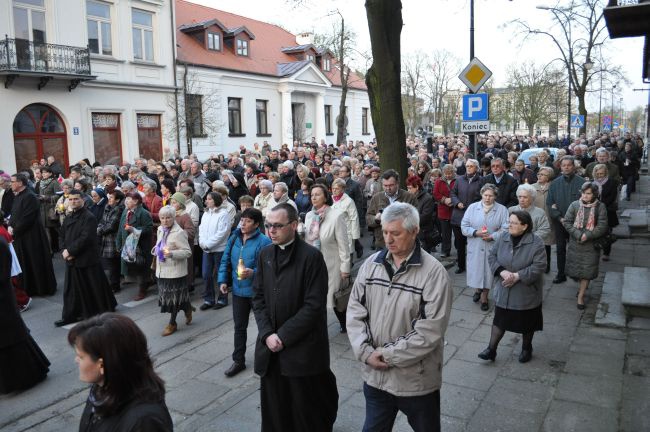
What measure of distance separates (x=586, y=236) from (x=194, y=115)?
2287 centimetres

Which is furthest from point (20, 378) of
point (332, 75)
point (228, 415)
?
point (332, 75)

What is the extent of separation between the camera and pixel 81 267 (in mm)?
7559

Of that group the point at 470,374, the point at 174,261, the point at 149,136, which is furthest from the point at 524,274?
the point at 149,136

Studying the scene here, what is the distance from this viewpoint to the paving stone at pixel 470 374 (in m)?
5.21

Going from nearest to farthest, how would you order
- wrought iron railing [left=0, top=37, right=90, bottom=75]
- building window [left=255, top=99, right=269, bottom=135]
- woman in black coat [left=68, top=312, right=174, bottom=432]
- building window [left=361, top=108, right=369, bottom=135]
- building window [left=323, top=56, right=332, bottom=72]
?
1. woman in black coat [left=68, top=312, right=174, bottom=432]
2. wrought iron railing [left=0, top=37, right=90, bottom=75]
3. building window [left=255, top=99, right=269, bottom=135]
4. building window [left=323, top=56, right=332, bottom=72]
5. building window [left=361, top=108, right=369, bottom=135]

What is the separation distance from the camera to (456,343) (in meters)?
6.29

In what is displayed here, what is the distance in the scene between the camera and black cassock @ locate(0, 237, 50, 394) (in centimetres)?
549

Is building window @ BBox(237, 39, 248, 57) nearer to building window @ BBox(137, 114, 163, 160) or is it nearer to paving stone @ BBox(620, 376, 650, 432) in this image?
building window @ BBox(137, 114, 163, 160)

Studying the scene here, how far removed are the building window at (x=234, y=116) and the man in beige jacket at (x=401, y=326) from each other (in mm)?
28239

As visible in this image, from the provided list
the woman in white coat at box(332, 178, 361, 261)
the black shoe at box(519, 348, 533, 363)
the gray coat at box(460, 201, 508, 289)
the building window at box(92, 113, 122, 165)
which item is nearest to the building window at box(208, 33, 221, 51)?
the building window at box(92, 113, 122, 165)

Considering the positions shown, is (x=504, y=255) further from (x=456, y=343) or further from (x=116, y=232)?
(x=116, y=232)

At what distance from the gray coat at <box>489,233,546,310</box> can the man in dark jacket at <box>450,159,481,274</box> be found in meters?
3.48

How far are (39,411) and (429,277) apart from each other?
166 inches

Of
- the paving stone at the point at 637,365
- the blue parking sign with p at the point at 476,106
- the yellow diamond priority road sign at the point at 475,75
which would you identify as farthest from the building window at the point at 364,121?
the paving stone at the point at 637,365
